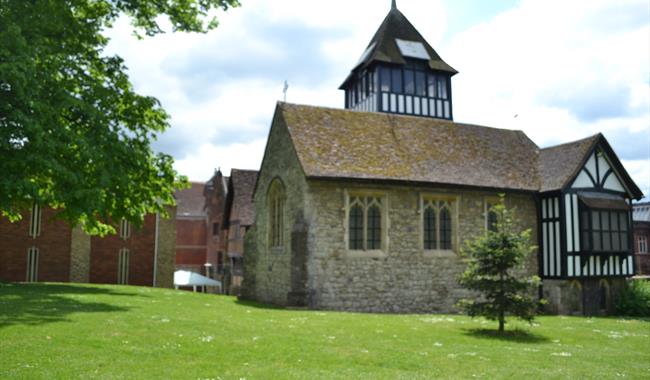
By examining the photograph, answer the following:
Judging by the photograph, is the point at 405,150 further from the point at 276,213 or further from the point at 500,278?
the point at 500,278

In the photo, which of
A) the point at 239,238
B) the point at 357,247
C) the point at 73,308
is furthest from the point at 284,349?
the point at 239,238

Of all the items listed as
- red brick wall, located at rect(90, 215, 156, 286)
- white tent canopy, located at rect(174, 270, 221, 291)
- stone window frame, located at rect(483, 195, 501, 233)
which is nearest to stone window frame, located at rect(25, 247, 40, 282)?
red brick wall, located at rect(90, 215, 156, 286)

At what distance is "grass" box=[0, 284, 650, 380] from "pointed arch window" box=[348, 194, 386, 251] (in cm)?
464

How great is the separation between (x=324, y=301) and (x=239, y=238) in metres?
22.6

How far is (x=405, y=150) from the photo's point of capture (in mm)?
23047

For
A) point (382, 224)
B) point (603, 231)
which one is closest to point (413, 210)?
point (382, 224)

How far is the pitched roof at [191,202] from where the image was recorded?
199ft

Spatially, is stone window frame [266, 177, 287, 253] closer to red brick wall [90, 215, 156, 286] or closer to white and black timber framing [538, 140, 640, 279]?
white and black timber framing [538, 140, 640, 279]

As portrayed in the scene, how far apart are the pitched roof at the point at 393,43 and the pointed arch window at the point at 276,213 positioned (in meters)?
13.0

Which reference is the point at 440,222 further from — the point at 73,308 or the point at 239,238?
the point at 239,238

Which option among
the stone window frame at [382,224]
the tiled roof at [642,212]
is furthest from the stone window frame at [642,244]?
the stone window frame at [382,224]

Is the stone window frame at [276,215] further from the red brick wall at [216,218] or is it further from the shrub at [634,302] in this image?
the red brick wall at [216,218]

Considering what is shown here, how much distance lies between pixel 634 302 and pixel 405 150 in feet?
38.5

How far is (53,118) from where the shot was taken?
49.0 feet
